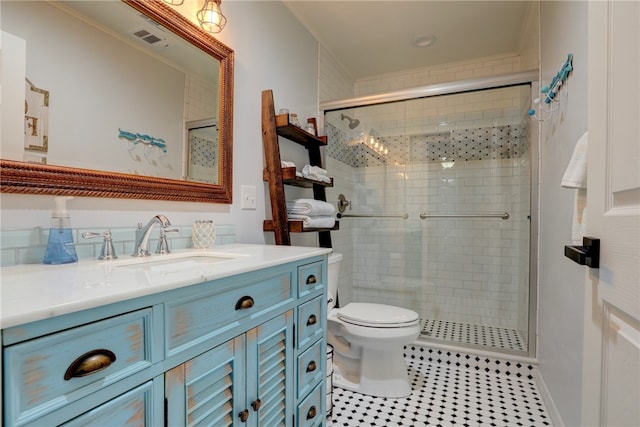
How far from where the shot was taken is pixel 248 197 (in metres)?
1.72

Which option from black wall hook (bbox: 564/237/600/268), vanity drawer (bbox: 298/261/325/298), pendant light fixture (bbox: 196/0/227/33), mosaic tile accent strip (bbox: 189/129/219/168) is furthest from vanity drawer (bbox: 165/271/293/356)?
pendant light fixture (bbox: 196/0/227/33)

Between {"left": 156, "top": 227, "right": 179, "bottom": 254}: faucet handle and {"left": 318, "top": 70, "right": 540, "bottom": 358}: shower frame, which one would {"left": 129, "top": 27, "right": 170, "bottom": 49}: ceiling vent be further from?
{"left": 318, "top": 70, "right": 540, "bottom": 358}: shower frame

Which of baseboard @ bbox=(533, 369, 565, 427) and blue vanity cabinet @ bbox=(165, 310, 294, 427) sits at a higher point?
blue vanity cabinet @ bbox=(165, 310, 294, 427)

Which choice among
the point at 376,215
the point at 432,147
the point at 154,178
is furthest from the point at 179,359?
the point at 432,147

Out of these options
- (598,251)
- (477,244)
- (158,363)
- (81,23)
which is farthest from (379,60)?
(158,363)

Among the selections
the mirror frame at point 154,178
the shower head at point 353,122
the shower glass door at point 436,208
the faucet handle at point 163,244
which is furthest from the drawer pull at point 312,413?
the shower head at point 353,122

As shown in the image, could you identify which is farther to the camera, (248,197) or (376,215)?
(376,215)

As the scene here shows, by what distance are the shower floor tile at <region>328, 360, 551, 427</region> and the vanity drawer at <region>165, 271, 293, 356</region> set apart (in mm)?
1012

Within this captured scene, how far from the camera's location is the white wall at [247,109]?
976 millimetres

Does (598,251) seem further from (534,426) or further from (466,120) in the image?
(466,120)

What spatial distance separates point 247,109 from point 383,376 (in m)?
1.73

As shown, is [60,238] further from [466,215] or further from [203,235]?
[466,215]

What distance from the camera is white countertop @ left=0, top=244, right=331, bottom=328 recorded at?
0.49 m

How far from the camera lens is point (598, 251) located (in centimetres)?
66
